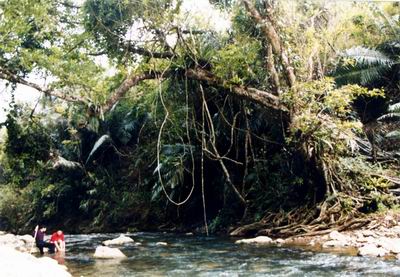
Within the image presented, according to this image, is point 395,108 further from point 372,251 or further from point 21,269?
point 21,269

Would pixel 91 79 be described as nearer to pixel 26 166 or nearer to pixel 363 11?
pixel 26 166

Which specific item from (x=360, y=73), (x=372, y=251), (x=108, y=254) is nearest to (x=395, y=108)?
(x=360, y=73)

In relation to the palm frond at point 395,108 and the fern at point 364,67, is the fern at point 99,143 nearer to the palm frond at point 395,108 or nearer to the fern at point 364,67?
the fern at point 364,67

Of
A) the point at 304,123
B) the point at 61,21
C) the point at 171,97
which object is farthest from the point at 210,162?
the point at 61,21

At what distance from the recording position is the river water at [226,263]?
23.4 ft

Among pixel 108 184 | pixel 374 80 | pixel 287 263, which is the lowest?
pixel 287 263

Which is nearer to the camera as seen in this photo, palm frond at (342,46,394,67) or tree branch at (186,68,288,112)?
tree branch at (186,68,288,112)

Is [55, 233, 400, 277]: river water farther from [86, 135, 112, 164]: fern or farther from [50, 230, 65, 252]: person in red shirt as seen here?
[86, 135, 112, 164]: fern

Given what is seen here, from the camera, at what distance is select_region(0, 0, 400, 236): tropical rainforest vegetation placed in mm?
10742

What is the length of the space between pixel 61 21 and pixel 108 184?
28.6ft

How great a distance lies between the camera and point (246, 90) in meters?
11.6

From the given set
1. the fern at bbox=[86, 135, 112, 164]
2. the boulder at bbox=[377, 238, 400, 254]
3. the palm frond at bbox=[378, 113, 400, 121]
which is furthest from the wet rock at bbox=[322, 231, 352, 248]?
the fern at bbox=[86, 135, 112, 164]

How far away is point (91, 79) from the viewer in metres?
10.8

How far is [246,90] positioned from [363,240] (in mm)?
4468
